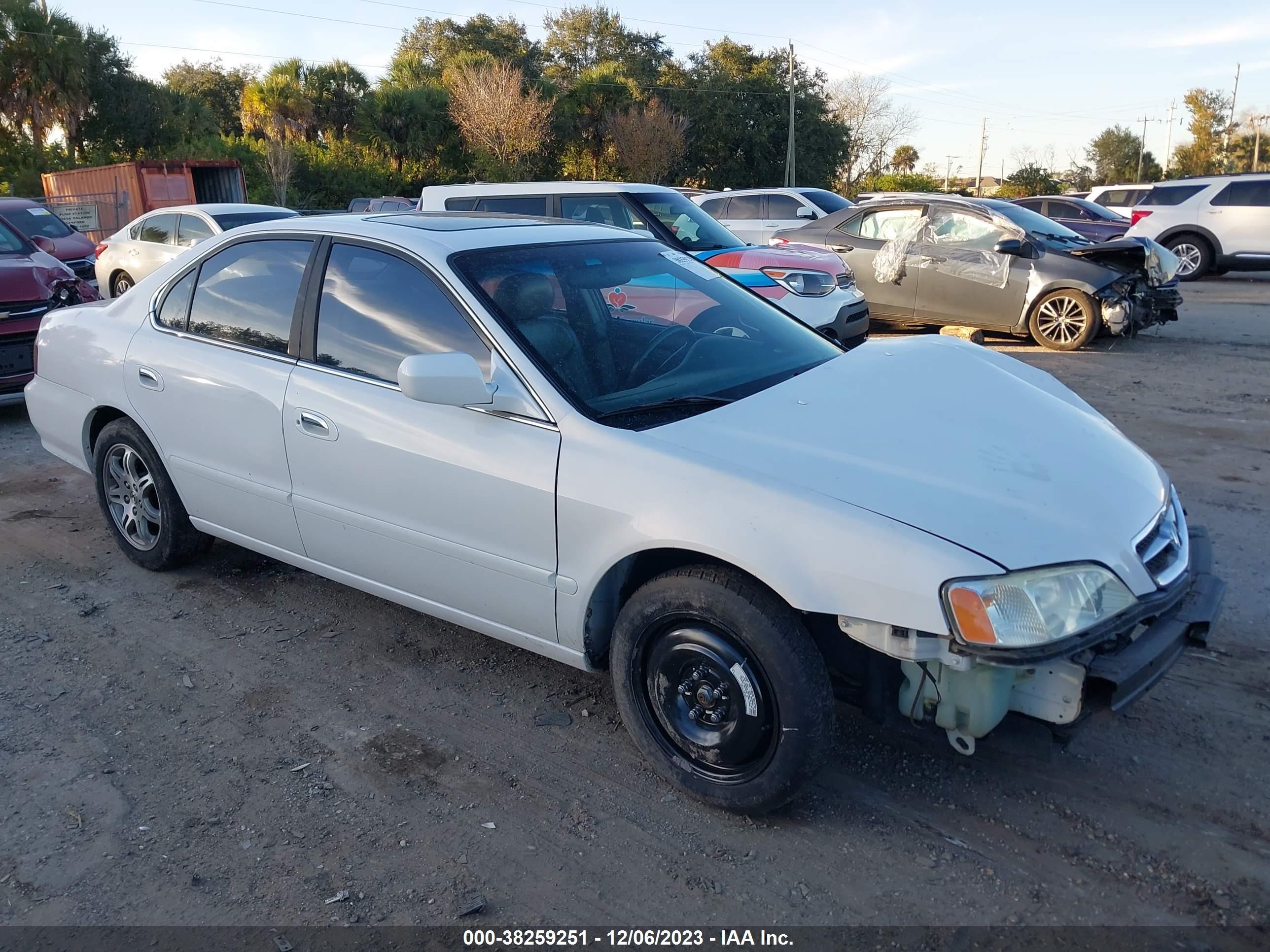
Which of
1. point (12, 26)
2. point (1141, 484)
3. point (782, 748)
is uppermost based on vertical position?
point (12, 26)

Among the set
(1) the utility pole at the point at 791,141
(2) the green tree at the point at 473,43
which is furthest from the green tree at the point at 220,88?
(1) the utility pole at the point at 791,141

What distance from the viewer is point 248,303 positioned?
13.6 ft

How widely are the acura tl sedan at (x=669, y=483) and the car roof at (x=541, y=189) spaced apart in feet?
16.8

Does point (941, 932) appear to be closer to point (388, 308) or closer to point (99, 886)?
point (99, 886)

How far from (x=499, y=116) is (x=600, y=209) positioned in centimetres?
3210

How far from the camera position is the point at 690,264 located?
14.0ft

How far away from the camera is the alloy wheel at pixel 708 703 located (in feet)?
9.14

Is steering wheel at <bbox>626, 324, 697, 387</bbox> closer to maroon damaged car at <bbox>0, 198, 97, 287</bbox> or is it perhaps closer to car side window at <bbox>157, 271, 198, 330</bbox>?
car side window at <bbox>157, 271, 198, 330</bbox>

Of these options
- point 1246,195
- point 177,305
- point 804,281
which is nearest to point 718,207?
point 804,281

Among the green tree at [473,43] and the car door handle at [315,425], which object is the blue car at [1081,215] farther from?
the green tree at [473,43]

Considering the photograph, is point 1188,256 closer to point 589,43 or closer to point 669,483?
point 669,483

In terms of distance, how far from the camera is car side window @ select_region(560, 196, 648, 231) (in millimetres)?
9039

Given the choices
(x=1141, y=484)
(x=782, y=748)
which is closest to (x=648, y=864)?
(x=782, y=748)

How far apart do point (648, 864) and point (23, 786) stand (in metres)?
2.06
